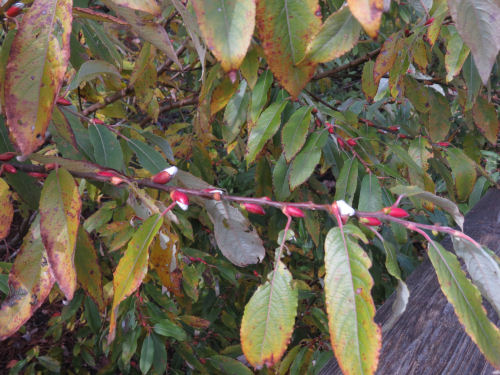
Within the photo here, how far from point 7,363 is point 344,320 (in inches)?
103

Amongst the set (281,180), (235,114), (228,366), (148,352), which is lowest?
(228,366)

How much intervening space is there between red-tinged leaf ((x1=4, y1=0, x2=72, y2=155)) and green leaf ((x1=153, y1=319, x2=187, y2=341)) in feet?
3.23

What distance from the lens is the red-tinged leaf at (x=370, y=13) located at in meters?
0.37

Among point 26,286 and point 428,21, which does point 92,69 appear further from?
point 428,21

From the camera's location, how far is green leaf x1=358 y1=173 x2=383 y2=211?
885 mm

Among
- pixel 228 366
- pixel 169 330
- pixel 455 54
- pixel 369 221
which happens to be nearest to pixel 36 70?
pixel 369 221

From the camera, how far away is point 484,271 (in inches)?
19.4

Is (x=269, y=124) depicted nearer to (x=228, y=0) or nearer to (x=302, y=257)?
(x=228, y=0)

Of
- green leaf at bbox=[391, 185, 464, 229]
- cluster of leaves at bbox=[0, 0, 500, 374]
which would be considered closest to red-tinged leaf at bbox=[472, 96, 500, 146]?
cluster of leaves at bbox=[0, 0, 500, 374]

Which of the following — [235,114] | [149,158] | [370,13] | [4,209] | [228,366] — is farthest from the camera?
[228,366]

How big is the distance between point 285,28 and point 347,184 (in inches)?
20.9

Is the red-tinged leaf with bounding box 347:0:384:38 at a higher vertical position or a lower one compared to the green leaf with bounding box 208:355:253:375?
higher

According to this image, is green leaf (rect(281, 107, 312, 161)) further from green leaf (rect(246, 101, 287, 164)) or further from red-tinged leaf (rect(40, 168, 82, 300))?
red-tinged leaf (rect(40, 168, 82, 300))

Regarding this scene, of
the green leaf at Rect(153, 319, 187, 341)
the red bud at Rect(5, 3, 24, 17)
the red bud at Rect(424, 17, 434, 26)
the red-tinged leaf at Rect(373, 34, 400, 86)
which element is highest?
the red bud at Rect(424, 17, 434, 26)
